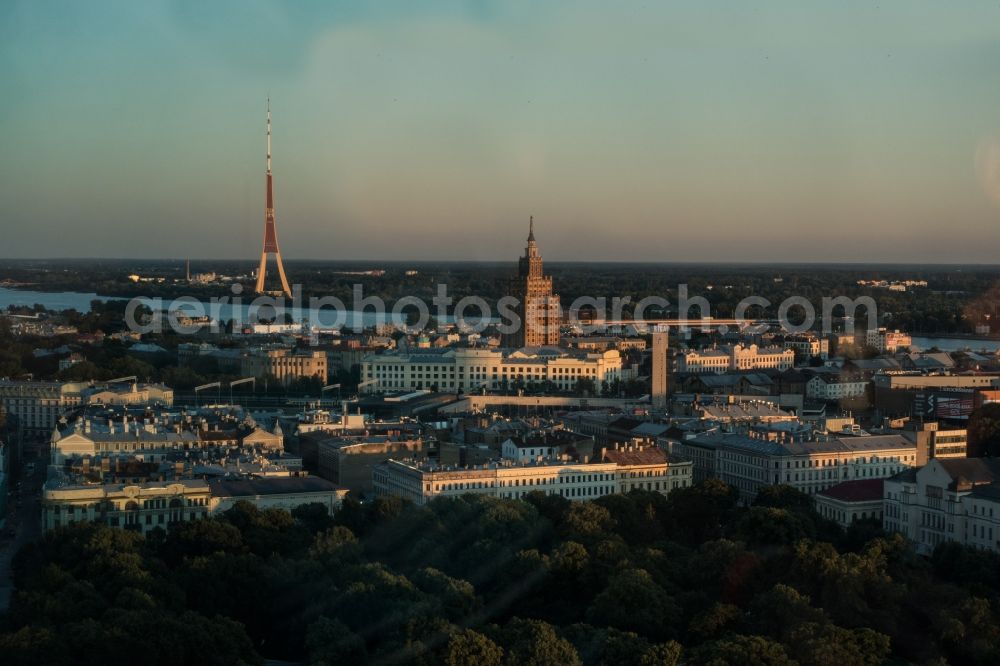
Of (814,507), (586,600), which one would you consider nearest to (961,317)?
(814,507)

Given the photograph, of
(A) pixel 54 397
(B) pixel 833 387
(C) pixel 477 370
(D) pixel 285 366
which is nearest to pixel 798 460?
(B) pixel 833 387

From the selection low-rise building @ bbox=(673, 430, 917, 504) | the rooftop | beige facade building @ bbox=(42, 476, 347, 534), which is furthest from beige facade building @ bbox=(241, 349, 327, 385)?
the rooftop

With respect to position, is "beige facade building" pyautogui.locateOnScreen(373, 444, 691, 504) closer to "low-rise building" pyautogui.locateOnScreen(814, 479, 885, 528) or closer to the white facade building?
"low-rise building" pyautogui.locateOnScreen(814, 479, 885, 528)

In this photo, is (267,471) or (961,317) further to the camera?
(961,317)

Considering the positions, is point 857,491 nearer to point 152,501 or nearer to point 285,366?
point 152,501

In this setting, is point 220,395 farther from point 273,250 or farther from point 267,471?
point 273,250

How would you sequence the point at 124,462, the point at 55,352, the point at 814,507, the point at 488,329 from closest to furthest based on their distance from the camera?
1. the point at 814,507
2. the point at 124,462
3. the point at 55,352
4. the point at 488,329

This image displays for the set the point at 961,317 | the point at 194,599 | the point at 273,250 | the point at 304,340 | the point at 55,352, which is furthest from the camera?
the point at 273,250

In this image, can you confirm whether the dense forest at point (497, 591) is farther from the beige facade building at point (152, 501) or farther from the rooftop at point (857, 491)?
the rooftop at point (857, 491)
